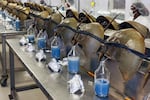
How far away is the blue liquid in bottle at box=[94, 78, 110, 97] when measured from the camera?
1.54 m

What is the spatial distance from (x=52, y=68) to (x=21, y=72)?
2.94 m

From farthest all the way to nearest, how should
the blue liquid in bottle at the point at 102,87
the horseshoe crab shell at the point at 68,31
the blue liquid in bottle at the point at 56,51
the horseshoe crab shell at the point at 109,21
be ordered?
the blue liquid in bottle at the point at 56,51
the horseshoe crab shell at the point at 68,31
the horseshoe crab shell at the point at 109,21
the blue liquid in bottle at the point at 102,87

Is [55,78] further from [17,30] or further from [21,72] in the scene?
[21,72]

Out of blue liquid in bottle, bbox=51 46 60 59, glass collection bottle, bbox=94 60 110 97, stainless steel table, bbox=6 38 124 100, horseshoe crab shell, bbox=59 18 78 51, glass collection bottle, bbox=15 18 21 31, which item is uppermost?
horseshoe crab shell, bbox=59 18 78 51

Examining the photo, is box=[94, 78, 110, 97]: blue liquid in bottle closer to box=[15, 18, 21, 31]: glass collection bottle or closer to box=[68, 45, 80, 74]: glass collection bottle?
box=[68, 45, 80, 74]: glass collection bottle

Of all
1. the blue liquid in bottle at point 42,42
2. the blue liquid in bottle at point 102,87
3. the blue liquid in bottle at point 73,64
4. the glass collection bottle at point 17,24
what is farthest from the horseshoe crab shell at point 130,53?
the glass collection bottle at point 17,24

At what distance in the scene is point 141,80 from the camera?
5.01ft

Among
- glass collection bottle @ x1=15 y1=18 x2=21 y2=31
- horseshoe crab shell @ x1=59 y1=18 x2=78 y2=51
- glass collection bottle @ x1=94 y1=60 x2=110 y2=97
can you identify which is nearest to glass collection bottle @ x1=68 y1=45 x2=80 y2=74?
horseshoe crab shell @ x1=59 y1=18 x2=78 y2=51

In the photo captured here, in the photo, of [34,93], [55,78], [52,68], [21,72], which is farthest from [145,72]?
[21,72]

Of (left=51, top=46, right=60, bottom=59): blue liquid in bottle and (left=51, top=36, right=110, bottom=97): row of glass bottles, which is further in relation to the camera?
(left=51, top=46, right=60, bottom=59): blue liquid in bottle

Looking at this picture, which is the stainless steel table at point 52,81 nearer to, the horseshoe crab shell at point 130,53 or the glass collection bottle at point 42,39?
the glass collection bottle at point 42,39

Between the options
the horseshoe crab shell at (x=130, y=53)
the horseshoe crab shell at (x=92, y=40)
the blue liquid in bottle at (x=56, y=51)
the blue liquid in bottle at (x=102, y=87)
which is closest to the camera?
the horseshoe crab shell at (x=130, y=53)

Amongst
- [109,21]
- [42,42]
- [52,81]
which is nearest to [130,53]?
[109,21]

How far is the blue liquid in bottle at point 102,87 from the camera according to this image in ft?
5.06
